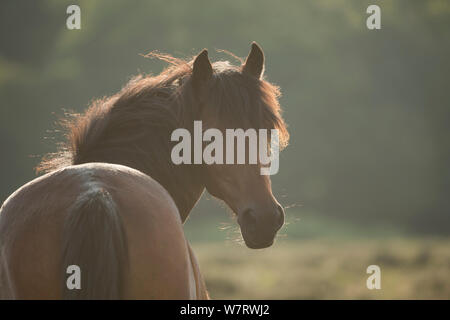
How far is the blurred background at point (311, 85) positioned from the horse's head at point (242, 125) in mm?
25509

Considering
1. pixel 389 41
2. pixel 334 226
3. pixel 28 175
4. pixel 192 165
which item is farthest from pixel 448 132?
pixel 192 165

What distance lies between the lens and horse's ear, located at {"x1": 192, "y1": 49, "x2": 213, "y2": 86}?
3.68m

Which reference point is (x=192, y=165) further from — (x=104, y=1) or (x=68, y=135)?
(x=104, y=1)

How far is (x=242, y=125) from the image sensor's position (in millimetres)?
3469

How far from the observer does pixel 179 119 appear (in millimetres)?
3590

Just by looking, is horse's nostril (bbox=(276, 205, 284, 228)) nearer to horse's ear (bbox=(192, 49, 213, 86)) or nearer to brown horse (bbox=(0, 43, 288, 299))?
brown horse (bbox=(0, 43, 288, 299))

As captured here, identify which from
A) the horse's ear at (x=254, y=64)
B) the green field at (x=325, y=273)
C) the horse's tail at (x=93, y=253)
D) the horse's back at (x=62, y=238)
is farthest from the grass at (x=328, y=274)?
the horse's tail at (x=93, y=253)

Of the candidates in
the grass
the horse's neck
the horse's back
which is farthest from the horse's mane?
the grass

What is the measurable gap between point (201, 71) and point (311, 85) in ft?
146

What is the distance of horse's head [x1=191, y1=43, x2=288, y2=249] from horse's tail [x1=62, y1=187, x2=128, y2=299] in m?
1.08

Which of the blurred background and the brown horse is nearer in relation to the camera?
the brown horse

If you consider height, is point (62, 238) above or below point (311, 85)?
below

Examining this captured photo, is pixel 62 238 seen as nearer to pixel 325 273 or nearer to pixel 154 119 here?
pixel 154 119

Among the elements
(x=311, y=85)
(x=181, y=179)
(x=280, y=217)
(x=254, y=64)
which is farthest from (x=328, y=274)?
(x=311, y=85)
